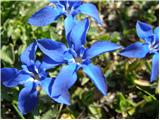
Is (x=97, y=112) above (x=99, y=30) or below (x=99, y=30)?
below

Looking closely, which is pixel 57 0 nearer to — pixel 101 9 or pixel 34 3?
pixel 34 3

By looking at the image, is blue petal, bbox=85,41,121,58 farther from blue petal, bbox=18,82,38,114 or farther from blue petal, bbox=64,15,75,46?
blue petal, bbox=18,82,38,114

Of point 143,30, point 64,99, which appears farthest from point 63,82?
point 143,30

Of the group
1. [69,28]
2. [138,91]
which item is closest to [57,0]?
[69,28]

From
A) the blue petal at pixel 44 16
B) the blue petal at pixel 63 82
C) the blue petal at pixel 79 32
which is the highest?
the blue petal at pixel 44 16

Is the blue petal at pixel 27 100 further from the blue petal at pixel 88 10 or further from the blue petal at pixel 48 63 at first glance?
the blue petal at pixel 88 10

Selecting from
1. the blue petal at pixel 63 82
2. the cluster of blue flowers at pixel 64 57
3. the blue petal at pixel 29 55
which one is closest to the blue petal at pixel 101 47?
the cluster of blue flowers at pixel 64 57

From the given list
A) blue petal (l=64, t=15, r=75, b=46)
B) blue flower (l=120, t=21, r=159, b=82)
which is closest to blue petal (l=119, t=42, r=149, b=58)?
blue flower (l=120, t=21, r=159, b=82)
